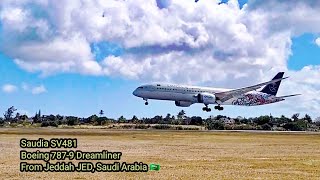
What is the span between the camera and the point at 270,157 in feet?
126

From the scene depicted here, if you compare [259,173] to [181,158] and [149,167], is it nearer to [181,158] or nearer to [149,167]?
[149,167]

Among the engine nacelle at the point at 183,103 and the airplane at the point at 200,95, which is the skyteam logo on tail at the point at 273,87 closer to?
the airplane at the point at 200,95

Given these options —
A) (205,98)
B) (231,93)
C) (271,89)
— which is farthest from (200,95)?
(271,89)

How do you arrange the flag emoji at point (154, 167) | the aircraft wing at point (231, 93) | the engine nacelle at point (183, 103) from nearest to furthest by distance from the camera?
the flag emoji at point (154, 167)
the engine nacelle at point (183, 103)
the aircraft wing at point (231, 93)

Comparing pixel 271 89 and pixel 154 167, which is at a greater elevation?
pixel 271 89

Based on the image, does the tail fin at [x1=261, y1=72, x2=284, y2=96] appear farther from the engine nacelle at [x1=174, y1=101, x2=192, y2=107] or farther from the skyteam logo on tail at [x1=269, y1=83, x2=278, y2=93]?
the engine nacelle at [x1=174, y1=101, x2=192, y2=107]

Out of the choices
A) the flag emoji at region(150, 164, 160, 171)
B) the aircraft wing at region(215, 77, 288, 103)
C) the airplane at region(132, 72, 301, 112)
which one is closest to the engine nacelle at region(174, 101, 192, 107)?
the airplane at region(132, 72, 301, 112)

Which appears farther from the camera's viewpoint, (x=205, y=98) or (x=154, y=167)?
(x=205, y=98)

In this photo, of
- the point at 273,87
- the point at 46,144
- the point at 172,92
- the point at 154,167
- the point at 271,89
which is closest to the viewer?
the point at 154,167

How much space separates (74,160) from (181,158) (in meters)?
7.25

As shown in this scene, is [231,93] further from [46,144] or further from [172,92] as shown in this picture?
[46,144]

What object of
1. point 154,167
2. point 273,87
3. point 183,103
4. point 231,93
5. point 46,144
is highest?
point 273,87

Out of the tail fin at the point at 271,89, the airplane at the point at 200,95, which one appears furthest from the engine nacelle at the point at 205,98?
the tail fin at the point at 271,89

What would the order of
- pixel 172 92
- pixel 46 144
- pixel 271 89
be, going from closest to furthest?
1. pixel 46 144
2. pixel 172 92
3. pixel 271 89
